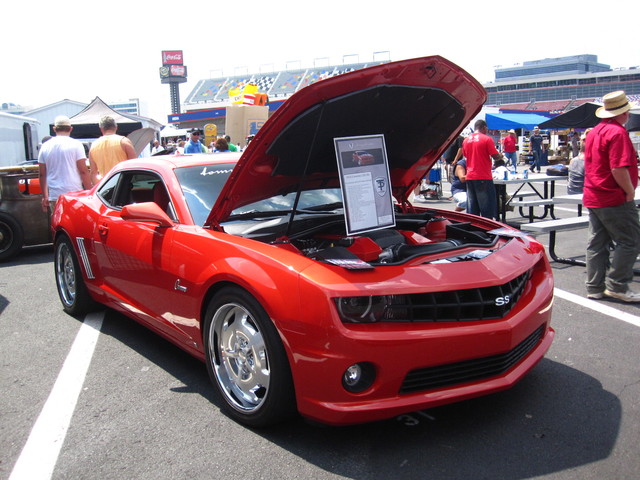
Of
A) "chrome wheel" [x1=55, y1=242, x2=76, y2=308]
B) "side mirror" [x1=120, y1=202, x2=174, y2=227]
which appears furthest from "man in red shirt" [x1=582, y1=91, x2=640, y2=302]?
"chrome wheel" [x1=55, y1=242, x2=76, y2=308]

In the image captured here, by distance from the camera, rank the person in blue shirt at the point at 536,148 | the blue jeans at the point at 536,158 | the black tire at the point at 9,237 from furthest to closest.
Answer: the person in blue shirt at the point at 536,148 → the blue jeans at the point at 536,158 → the black tire at the point at 9,237

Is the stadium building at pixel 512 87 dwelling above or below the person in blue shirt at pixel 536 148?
above

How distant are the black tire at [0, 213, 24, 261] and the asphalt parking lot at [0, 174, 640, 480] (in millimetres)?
4143

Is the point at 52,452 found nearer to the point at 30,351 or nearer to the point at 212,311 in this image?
the point at 212,311

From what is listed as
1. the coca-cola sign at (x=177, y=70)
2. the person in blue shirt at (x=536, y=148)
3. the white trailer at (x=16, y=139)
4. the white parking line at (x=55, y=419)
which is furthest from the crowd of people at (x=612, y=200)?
the coca-cola sign at (x=177, y=70)

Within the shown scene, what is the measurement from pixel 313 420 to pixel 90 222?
2.79 m

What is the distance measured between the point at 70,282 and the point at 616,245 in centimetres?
491

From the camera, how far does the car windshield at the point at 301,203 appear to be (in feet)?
12.2

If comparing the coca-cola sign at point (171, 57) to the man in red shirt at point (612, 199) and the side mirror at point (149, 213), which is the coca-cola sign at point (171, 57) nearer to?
the man in red shirt at point (612, 199)

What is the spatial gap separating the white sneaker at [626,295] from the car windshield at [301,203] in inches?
110

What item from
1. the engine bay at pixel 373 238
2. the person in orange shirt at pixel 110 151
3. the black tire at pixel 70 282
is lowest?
the black tire at pixel 70 282

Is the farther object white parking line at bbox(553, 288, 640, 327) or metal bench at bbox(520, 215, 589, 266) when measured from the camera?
metal bench at bbox(520, 215, 589, 266)

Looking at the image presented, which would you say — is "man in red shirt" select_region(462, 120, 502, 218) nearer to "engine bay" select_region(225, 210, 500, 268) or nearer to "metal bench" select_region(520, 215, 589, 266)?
"metal bench" select_region(520, 215, 589, 266)

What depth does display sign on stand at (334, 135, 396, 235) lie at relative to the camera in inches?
134
